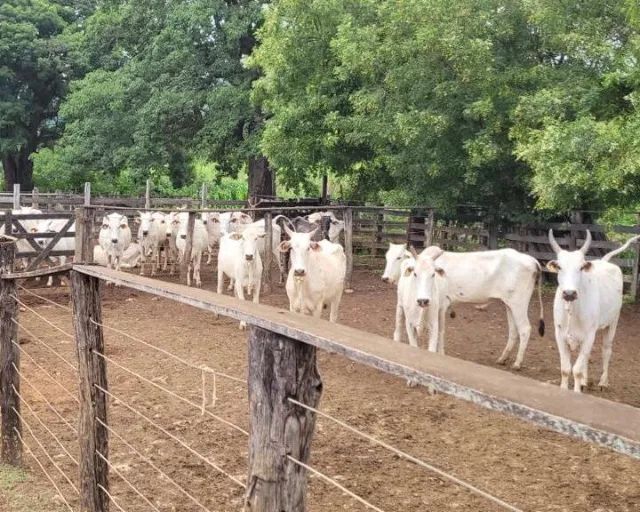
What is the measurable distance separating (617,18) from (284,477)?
12.2m

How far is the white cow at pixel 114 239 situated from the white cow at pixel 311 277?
603 centimetres

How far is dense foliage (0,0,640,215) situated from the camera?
1141 cm

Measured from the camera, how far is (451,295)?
905 cm

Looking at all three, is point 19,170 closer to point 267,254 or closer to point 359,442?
point 267,254

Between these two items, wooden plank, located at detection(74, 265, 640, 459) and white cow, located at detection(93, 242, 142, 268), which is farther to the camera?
white cow, located at detection(93, 242, 142, 268)

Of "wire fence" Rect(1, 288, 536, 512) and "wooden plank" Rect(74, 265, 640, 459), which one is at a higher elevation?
"wooden plank" Rect(74, 265, 640, 459)

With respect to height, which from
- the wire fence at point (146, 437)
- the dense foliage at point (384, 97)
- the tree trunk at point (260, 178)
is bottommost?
the wire fence at point (146, 437)

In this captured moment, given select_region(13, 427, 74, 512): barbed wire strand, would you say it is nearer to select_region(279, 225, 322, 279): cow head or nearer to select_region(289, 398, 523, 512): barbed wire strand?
select_region(289, 398, 523, 512): barbed wire strand

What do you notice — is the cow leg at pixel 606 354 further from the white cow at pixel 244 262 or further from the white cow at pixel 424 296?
the white cow at pixel 244 262

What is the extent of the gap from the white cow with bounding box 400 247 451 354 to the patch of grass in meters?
4.10

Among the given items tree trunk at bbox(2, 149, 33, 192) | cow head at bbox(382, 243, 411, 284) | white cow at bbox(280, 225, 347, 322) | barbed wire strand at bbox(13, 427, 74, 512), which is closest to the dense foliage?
cow head at bbox(382, 243, 411, 284)

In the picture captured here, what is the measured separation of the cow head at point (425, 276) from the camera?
7.42m

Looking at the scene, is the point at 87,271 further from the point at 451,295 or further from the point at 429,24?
the point at 429,24

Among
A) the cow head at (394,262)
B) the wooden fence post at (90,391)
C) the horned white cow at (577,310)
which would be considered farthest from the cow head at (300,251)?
the wooden fence post at (90,391)
